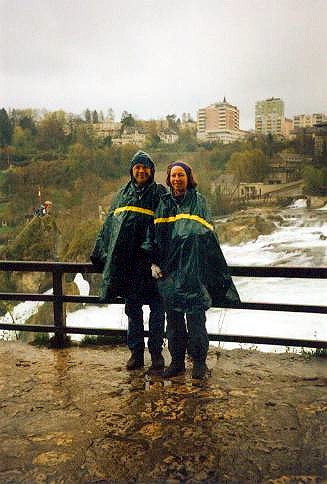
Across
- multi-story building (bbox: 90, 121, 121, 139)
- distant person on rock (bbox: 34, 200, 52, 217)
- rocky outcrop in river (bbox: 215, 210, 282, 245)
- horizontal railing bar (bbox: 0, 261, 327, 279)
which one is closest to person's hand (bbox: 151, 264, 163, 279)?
horizontal railing bar (bbox: 0, 261, 327, 279)

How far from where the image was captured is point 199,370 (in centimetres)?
328

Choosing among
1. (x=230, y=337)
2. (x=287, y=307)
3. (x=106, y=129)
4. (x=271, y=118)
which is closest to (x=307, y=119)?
(x=271, y=118)

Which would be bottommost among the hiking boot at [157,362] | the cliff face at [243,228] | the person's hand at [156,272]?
the cliff face at [243,228]

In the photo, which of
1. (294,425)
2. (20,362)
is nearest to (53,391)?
(20,362)

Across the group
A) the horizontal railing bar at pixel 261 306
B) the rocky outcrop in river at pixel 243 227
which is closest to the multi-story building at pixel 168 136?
the rocky outcrop in river at pixel 243 227

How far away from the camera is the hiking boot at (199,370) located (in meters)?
3.27

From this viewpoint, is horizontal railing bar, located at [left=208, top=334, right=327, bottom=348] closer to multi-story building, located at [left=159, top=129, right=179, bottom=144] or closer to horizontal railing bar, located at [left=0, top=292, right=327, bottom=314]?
horizontal railing bar, located at [left=0, top=292, right=327, bottom=314]

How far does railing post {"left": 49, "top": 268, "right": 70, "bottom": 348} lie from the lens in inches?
160

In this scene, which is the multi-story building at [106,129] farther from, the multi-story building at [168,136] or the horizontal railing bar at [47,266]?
the horizontal railing bar at [47,266]

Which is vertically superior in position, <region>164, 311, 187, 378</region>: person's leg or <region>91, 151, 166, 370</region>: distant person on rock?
<region>91, 151, 166, 370</region>: distant person on rock

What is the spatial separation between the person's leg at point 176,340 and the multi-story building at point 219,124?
179 ft

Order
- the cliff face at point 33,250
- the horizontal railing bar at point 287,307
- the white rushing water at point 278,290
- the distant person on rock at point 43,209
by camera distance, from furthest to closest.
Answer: the distant person on rock at point 43,209 → the cliff face at point 33,250 → the white rushing water at point 278,290 → the horizontal railing bar at point 287,307

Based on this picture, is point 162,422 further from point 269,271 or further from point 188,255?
point 269,271

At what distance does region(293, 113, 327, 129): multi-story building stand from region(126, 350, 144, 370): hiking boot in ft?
171
